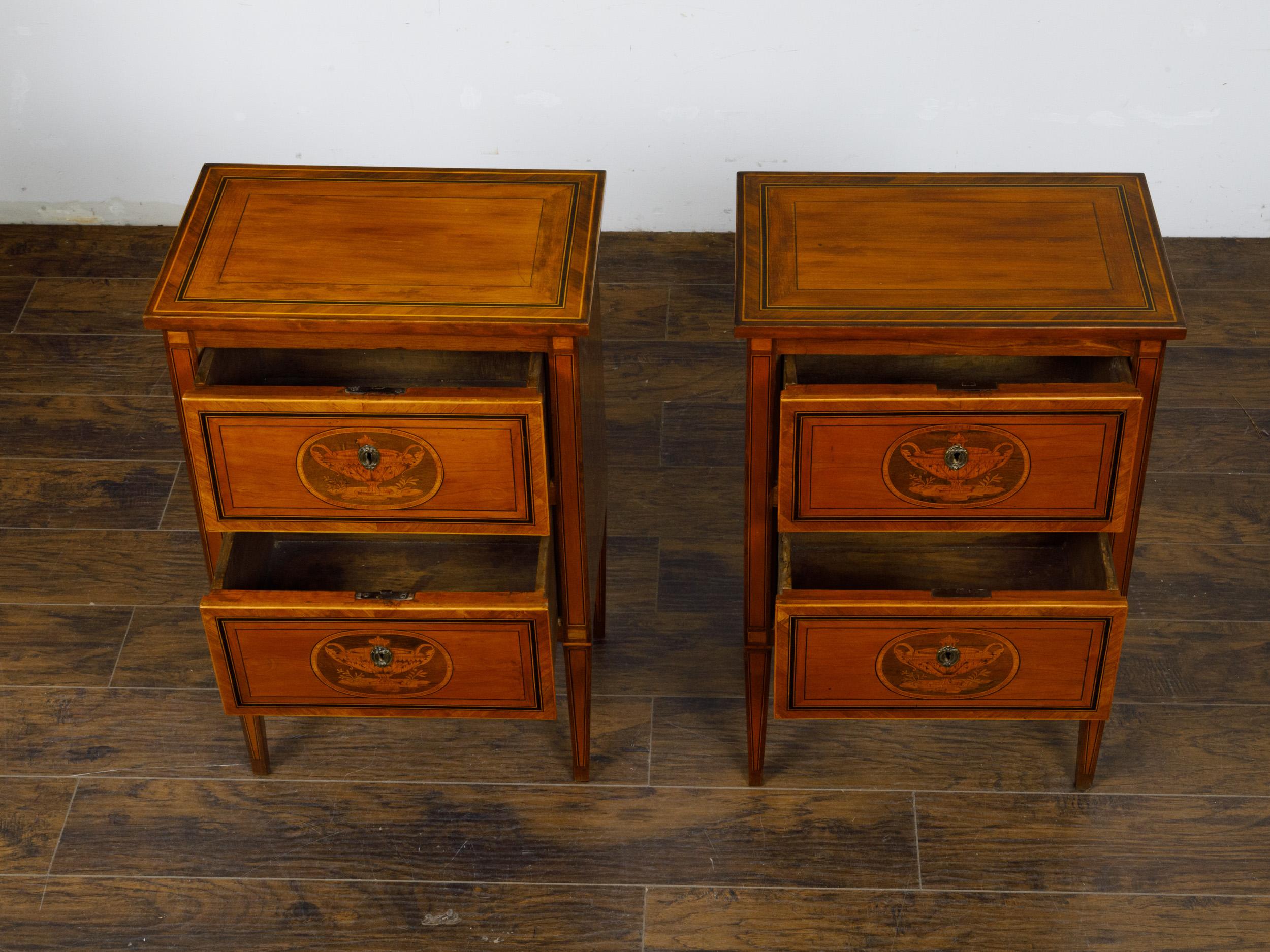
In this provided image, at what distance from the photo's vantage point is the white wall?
2537mm

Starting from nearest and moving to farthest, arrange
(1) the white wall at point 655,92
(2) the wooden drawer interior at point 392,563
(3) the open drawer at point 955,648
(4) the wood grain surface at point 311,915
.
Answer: (3) the open drawer at point 955,648 < (4) the wood grain surface at point 311,915 < (2) the wooden drawer interior at point 392,563 < (1) the white wall at point 655,92

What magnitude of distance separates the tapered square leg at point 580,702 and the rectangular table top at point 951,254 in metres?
0.49

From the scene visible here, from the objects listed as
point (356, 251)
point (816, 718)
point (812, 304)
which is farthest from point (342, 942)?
point (812, 304)

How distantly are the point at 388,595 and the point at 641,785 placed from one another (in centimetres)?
45

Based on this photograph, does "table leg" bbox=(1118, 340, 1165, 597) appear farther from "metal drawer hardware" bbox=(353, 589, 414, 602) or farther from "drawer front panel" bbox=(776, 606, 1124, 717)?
"metal drawer hardware" bbox=(353, 589, 414, 602)

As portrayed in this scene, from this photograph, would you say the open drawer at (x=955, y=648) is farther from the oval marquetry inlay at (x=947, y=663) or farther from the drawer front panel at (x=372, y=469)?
the drawer front panel at (x=372, y=469)

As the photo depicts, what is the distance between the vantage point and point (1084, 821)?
1.79 metres

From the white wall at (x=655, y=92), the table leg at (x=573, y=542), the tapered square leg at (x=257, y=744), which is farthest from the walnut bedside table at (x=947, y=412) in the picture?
the white wall at (x=655, y=92)

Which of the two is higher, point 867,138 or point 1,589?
point 867,138

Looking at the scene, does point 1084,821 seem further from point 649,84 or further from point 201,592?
point 649,84

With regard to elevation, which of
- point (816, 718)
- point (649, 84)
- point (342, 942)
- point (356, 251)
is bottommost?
point (342, 942)

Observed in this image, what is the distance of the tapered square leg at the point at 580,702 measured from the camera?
1762 millimetres

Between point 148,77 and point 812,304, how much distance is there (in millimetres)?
1678

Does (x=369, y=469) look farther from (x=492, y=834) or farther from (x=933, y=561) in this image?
(x=933, y=561)
